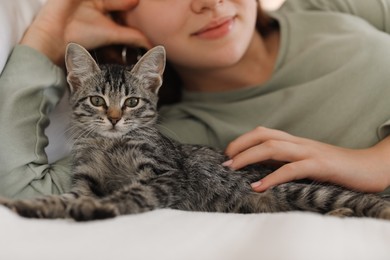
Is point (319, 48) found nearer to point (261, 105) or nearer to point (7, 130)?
point (261, 105)

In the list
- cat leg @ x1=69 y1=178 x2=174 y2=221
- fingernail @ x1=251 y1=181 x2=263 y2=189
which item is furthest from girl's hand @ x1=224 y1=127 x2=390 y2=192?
cat leg @ x1=69 y1=178 x2=174 y2=221

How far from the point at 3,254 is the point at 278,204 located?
989 millimetres

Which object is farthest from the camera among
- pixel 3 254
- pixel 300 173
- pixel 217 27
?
pixel 217 27

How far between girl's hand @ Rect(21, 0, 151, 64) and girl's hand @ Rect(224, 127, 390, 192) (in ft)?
2.57

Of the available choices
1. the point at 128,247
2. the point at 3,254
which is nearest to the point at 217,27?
the point at 128,247

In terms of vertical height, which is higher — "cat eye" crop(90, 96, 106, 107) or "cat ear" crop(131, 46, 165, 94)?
"cat ear" crop(131, 46, 165, 94)

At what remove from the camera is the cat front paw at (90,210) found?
A: 4.32 ft

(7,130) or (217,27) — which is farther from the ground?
(217,27)

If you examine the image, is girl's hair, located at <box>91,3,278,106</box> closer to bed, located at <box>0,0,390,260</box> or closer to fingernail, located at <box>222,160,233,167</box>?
fingernail, located at <box>222,160,233,167</box>

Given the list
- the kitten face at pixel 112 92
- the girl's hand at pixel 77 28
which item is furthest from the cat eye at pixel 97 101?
the girl's hand at pixel 77 28

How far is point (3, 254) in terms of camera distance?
1119 millimetres

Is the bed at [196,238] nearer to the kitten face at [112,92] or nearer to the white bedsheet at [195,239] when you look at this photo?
the white bedsheet at [195,239]

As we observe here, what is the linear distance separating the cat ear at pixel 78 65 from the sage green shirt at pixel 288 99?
112 mm

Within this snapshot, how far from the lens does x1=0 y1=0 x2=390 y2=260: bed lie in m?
1.13
